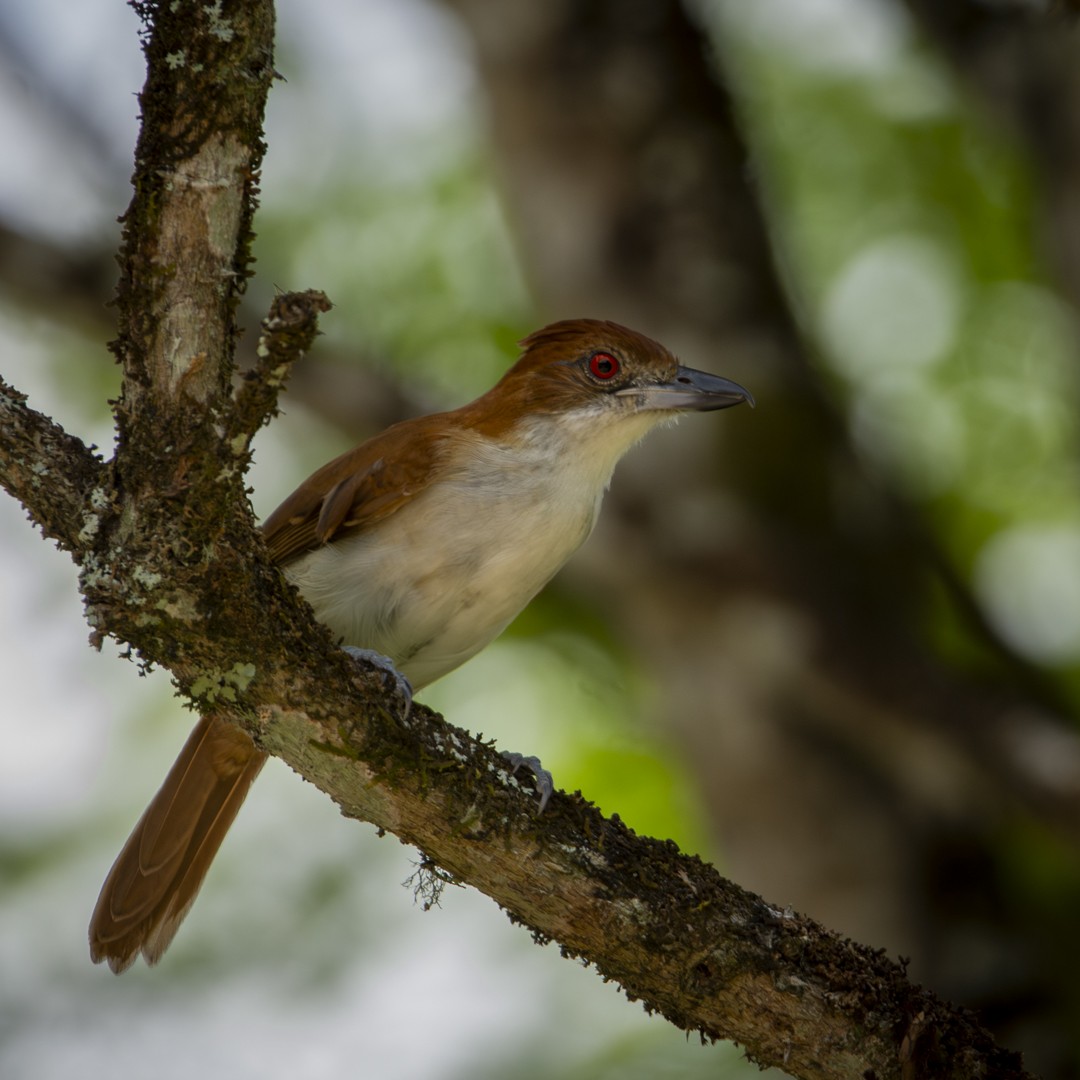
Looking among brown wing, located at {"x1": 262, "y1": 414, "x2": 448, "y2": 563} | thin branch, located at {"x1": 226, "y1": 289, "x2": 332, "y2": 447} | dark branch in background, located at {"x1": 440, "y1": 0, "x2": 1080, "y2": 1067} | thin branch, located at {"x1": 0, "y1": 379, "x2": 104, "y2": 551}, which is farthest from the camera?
dark branch in background, located at {"x1": 440, "y1": 0, "x2": 1080, "y2": 1067}

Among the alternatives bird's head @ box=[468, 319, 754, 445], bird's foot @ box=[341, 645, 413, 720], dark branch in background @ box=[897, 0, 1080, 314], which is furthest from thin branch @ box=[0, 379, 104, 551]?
dark branch in background @ box=[897, 0, 1080, 314]

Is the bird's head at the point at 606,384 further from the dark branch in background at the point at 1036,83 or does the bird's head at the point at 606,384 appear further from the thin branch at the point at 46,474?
the thin branch at the point at 46,474

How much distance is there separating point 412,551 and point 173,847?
1216 millimetres

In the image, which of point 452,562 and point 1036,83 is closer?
point 452,562

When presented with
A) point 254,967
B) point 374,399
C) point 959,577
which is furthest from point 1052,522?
point 254,967

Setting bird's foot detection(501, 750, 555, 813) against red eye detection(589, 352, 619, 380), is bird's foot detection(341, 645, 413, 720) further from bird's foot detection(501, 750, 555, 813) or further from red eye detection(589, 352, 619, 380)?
red eye detection(589, 352, 619, 380)

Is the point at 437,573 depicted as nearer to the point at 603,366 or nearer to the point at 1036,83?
the point at 603,366

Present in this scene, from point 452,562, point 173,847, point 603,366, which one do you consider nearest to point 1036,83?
point 603,366

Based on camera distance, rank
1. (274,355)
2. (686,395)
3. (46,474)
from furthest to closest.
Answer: (686,395) → (46,474) → (274,355)

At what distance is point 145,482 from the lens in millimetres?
2727

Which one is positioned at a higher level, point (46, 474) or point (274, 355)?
point (274, 355)

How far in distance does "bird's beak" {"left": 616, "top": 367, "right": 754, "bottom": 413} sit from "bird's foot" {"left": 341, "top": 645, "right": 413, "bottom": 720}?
155 cm

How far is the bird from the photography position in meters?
4.19

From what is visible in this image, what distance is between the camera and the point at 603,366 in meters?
4.80
